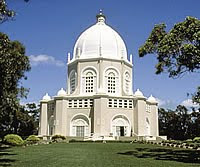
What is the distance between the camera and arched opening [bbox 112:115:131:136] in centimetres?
5144

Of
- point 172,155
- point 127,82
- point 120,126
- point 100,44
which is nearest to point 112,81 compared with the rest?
point 127,82

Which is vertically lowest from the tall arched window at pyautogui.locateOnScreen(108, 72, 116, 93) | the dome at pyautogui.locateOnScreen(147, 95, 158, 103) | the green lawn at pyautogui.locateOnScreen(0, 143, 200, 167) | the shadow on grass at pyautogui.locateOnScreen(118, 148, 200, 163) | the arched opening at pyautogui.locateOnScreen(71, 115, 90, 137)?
the shadow on grass at pyautogui.locateOnScreen(118, 148, 200, 163)

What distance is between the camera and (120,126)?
5188 centimetres

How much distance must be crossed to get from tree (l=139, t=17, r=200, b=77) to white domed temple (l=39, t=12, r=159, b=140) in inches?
1042

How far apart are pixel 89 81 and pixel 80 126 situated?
8495 mm

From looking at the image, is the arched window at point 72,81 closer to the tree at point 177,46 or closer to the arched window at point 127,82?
the arched window at point 127,82

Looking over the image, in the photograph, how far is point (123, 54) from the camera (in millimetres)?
59281

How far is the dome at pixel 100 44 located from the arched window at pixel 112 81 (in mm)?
2876

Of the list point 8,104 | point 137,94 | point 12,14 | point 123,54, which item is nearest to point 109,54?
point 123,54

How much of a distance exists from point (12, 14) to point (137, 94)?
39875 mm

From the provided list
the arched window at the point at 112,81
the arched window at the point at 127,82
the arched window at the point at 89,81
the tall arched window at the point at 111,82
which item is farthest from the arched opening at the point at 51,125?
the arched window at the point at 127,82

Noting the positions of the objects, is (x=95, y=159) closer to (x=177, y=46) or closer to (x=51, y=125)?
(x=177, y=46)

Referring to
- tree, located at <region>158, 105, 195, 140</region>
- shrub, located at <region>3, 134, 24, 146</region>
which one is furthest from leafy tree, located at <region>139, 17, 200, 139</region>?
tree, located at <region>158, 105, 195, 140</region>

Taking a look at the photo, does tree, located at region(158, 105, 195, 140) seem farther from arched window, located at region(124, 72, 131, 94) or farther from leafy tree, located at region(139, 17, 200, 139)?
leafy tree, located at region(139, 17, 200, 139)
